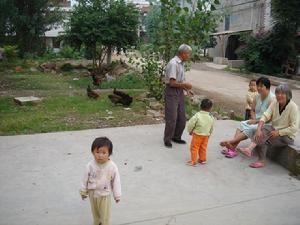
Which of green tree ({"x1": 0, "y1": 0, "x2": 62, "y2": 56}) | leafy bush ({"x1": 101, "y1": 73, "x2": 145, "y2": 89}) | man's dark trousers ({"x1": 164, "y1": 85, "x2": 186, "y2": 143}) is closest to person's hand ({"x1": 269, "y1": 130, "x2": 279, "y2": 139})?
man's dark trousers ({"x1": 164, "y1": 85, "x2": 186, "y2": 143})

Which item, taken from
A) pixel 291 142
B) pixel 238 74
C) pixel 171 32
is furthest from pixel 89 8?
pixel 291 142

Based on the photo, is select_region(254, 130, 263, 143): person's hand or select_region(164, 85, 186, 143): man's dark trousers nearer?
select_region(254, 130, 263, 143): person's hand

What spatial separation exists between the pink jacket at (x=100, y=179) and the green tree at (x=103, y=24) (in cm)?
1277

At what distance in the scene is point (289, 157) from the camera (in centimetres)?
527

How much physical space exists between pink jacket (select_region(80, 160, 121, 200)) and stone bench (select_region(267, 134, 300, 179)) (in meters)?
2.88

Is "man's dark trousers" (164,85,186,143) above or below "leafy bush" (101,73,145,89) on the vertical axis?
above

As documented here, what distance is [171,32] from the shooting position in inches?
363

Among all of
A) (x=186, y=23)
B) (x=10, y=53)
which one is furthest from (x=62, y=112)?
(x=10, y=53)

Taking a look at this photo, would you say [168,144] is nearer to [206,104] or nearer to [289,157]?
[206,104]

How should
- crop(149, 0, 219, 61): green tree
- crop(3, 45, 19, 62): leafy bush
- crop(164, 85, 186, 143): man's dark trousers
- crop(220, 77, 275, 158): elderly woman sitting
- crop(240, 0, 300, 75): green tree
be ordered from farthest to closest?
1. crop(3, 45, 19, 62): leafy bush
2. crop(240, 0, 300, 75): green tree
3. crop(149, 0, 219, 61): green tree
4. crop(164, 85, 186, 143): man's dark trousers
5. crop(220, 77, 275, 158): elderly woman sitting

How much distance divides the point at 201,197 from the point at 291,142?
1853 millimetres

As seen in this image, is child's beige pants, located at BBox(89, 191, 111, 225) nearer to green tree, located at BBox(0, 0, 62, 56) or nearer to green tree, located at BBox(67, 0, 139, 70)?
green tree, located at BBox(67, 0, 139, 70)

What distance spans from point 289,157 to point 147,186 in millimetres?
2103

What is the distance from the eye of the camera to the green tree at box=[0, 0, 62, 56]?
22.3 meters
